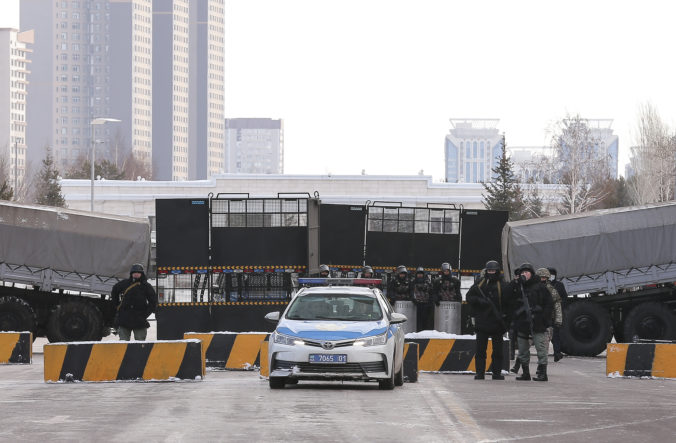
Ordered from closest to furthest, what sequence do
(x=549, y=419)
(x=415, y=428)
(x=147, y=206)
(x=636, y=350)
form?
(x=415, y=428), (x=549, y=419), (x=636, y=350), (x=147, y=206)

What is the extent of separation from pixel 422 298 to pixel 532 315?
894 centimetres

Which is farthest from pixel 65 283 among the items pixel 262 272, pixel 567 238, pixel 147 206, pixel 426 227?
pixel 147 206

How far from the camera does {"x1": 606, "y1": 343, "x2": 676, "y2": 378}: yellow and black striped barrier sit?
21.1m

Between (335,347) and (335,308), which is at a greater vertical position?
(335,308)

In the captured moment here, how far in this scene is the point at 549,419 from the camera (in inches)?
550

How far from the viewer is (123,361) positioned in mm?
19047

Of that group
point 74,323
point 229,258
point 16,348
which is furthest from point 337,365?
point 74,323

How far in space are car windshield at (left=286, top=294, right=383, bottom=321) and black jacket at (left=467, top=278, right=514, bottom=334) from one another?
2.28m

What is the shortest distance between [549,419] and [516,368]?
803 centimetres

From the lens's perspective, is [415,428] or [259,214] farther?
[259,214]

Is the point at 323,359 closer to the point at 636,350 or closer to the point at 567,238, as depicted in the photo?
the point at 636,350

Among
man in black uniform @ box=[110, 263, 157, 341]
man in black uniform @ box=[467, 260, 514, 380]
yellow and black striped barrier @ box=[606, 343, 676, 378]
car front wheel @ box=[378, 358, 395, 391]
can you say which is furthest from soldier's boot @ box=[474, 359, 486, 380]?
man in black uniform @ box=[110, 263, 157, 341]

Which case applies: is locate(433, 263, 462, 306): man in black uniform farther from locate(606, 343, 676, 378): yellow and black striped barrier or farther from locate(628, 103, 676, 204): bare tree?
locate(628, 103, 676, 204): bare tree

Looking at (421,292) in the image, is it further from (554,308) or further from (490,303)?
(490,303)
